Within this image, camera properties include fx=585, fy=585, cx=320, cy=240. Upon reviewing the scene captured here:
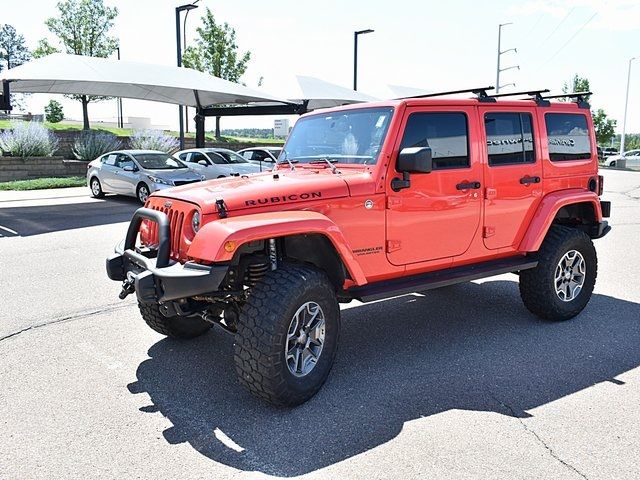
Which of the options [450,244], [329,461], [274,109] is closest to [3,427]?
[329,461]

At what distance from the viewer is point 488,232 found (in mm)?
5004

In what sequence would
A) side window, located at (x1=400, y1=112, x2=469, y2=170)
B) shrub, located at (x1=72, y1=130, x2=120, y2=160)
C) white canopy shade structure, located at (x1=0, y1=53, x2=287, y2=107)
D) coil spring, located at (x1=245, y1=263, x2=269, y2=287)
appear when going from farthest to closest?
shrub, located at (x1=72, y1=130, x2=120, y2=160) < white canopy shade structure, located at (x1=0, y1=53, x2=287, y2=107) < side window, located at (x1=400, y1=112, x2=469, y2=170) < coil spring, located at (x1=245, y1=263, x2=269, y2=287)

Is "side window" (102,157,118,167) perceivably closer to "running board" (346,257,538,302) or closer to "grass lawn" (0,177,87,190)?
"grass lawn" (0,177,87,190)

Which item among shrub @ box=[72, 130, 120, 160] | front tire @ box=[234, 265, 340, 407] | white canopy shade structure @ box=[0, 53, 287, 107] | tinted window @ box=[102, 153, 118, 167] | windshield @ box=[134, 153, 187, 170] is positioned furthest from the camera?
shrub @ box=[72, 130, 120, 160]

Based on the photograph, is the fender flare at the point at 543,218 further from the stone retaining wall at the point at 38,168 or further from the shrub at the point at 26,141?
the shrub at the point at 26,141

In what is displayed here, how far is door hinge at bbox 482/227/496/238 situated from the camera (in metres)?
4.98

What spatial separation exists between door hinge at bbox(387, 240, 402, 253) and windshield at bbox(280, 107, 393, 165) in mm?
612

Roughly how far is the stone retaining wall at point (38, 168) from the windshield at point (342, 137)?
62.4 ft

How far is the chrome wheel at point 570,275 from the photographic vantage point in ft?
18.0

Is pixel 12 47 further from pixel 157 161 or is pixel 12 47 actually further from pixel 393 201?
pixel 393 201

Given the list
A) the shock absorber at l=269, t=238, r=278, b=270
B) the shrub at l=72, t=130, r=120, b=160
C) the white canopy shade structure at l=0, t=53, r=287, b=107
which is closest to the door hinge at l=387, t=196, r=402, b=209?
the shock absorber at l=269, t=238, r=278, b=270

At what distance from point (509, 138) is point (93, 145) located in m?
22.2

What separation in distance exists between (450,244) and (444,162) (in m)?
0.67

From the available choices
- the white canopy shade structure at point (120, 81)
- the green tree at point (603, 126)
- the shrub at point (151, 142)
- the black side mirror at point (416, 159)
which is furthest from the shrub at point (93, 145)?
the green tree at point (603, 126)
